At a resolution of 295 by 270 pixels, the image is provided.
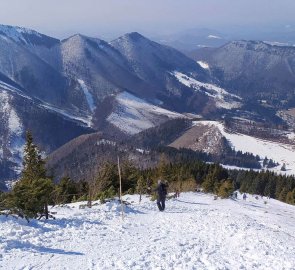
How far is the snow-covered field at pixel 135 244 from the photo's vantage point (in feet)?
56.5

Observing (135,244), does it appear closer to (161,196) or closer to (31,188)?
(31,188)

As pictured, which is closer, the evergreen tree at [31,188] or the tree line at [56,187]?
the evergreen tree at [31,188]

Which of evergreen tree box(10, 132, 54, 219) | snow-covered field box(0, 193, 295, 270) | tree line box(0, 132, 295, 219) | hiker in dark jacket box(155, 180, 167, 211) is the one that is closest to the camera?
snow-covered field box(0, 193, 295, 270)

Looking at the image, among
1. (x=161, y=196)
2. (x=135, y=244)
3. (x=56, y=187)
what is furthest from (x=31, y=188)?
(x=161, y=196)

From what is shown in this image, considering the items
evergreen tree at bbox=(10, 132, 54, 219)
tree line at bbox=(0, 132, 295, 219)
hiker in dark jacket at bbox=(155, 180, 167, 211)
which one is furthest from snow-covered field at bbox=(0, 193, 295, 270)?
hiker in dark jacket at bbox=(155, 180, 167, 211)

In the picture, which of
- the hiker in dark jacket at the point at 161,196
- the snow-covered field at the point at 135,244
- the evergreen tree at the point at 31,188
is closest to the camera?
the snow-covered field at the point at 135,244

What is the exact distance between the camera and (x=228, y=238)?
23.2 meters

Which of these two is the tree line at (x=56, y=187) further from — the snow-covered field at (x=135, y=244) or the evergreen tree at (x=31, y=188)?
the snow-covered field at (x=135, y=244)

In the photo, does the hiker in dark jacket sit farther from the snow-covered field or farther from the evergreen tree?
the evergreen tree

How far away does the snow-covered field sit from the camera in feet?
56.5

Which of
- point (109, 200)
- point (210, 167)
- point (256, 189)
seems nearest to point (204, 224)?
point (109, 200)

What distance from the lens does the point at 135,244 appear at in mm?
20219

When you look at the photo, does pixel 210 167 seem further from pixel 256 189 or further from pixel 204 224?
pixel 204 224

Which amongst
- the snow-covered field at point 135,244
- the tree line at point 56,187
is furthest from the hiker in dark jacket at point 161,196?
the snow-covered field at point 135,244
